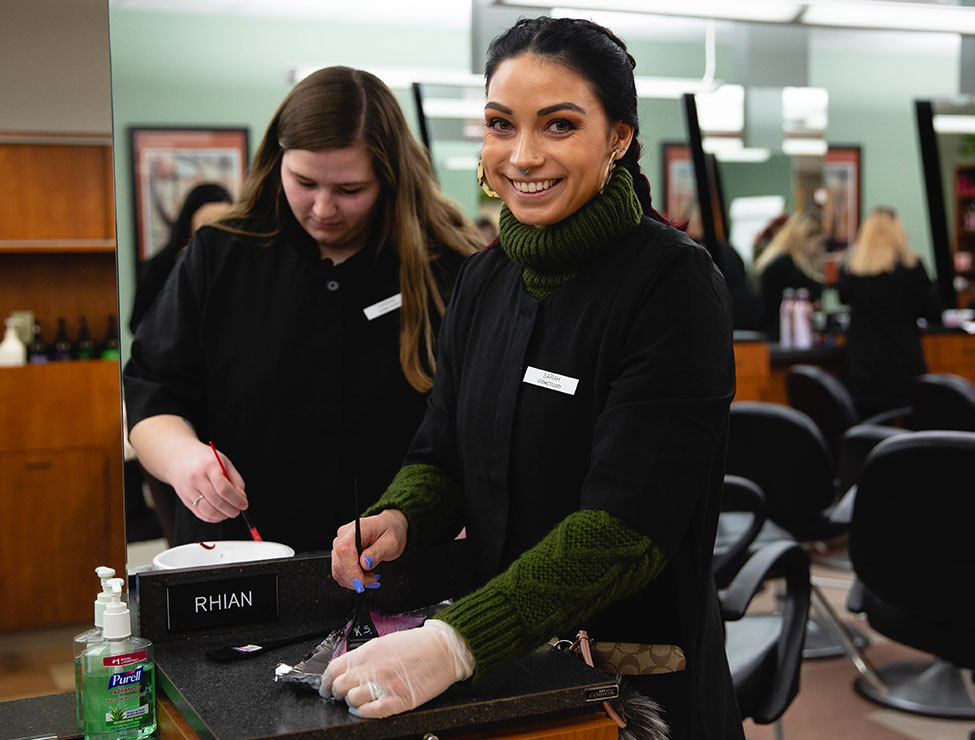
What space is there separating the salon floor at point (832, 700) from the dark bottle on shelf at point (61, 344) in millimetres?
317

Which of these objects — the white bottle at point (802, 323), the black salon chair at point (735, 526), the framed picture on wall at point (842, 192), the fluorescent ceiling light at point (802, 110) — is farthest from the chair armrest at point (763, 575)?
the framed picture on wall at point (842, 192)

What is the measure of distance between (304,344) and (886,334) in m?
5.02

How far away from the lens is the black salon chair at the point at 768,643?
2.17m

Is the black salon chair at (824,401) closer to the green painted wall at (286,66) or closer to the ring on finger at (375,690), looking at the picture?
the green painted wall at (286,66)

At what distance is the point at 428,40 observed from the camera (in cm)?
→ 809

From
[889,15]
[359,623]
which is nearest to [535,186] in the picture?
[359,623]

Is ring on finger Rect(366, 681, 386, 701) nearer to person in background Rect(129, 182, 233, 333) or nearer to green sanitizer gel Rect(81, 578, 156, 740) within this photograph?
green sanitizer gel Rect(81, 578, 156, 740)

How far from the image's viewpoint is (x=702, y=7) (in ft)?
13.1

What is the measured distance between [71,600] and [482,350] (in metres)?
0.60

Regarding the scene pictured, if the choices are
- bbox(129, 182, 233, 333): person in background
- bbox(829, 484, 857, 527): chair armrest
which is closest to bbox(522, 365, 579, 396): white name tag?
bbox(129, 182, 233, 333): person in background

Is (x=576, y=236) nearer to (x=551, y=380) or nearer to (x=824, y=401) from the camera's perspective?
(x=551, y=380)

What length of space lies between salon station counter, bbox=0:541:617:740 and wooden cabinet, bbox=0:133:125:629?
4.3 inches

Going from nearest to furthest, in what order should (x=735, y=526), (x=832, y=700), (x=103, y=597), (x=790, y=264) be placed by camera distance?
1. (x=103, y=597)
2. (x=735, y=526)
3. (x=832, y=700)
4. (x=790, y=264)

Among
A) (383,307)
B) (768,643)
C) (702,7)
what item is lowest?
(768,643)
